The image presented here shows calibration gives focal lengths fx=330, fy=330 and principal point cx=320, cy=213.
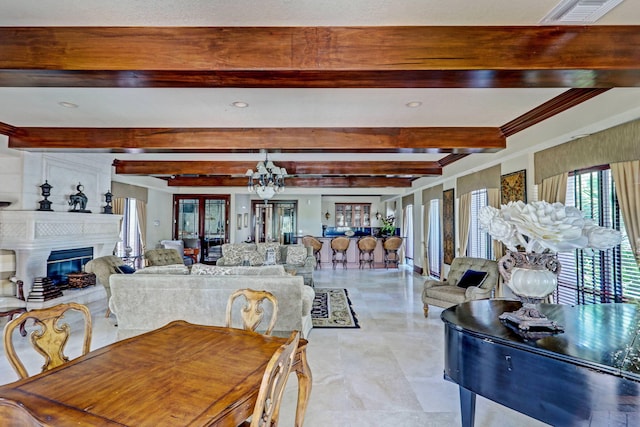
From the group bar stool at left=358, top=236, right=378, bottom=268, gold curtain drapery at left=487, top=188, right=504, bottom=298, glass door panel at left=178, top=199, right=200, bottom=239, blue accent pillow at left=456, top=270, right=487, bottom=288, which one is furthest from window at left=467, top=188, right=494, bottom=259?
glass door panel at left=178, top=199, right=200, bottom=239

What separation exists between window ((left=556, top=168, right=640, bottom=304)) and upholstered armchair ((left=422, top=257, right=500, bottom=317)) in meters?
0.86

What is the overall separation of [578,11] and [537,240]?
52.4 inches

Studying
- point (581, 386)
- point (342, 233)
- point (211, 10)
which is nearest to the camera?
point (581, 386)

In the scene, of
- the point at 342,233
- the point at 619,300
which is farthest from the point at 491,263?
the point at 342,233

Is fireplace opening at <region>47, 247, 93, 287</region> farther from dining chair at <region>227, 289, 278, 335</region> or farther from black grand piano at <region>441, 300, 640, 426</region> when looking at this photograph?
black grand piano at <region>441, 300, 640, 426</region>

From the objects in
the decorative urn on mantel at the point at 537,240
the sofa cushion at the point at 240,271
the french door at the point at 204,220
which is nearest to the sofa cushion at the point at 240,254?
the french door at the point at 204,220

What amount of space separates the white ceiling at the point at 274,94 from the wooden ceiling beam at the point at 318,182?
499 cm

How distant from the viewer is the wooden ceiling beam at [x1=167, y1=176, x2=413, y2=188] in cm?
923

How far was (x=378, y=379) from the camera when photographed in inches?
123

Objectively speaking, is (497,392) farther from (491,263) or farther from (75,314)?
(75,314)

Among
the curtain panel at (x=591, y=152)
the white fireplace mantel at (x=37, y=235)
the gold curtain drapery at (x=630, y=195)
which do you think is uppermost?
the curtain panel at (x=591, y=152)

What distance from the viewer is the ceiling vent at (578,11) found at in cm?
179

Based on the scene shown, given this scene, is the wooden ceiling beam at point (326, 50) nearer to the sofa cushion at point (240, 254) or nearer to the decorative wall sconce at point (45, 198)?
the decorative wall sconce at point (45, 198)

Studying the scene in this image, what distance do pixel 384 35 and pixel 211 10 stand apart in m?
1.06
